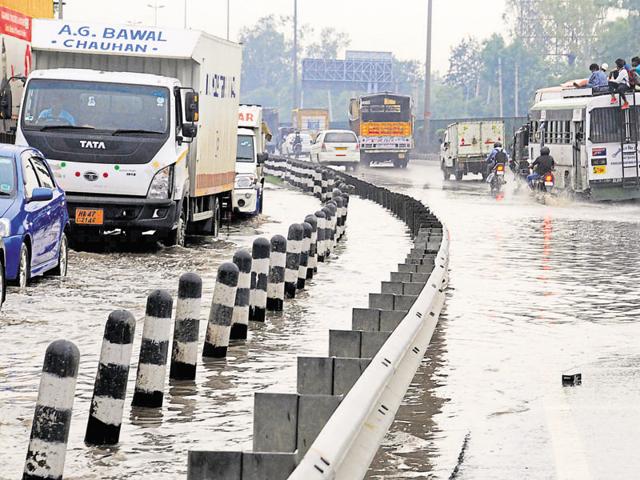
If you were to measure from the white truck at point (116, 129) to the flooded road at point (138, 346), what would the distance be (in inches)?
23.6

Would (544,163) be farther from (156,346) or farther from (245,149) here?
(156,346)

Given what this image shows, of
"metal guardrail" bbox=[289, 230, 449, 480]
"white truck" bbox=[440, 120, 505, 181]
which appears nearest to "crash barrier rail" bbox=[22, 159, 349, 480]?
"metal guardrail" bbox=[289, 230, 449, 480]

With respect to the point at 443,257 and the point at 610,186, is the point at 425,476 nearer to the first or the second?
the point at 443,257

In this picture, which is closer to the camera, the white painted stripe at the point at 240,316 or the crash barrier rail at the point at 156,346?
the crash barrier rail at the point at 156,346

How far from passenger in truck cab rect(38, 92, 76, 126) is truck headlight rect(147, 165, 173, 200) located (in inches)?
52.0

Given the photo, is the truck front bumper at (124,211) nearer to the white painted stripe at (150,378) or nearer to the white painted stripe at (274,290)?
the white painted stripe at (274,290)

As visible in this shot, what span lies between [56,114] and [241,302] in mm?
9951

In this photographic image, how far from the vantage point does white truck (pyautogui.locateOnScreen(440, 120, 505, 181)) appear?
2345 inches

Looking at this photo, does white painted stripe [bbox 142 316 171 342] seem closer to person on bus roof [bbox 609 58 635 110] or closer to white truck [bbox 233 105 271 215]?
white truck [bbox 233 105 271 215]

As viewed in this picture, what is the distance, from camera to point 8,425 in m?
9.14

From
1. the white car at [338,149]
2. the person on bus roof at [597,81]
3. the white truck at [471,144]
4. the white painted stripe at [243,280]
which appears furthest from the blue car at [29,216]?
the white car at [338,149]

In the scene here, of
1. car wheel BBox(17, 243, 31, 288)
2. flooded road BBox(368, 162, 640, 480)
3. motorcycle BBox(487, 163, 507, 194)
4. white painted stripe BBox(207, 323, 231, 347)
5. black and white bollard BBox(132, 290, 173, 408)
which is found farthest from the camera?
motorcycle BBox(487, 163, 507, 194)

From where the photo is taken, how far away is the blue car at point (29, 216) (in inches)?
641

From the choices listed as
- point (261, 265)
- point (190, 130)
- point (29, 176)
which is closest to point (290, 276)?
point (261, 265)
